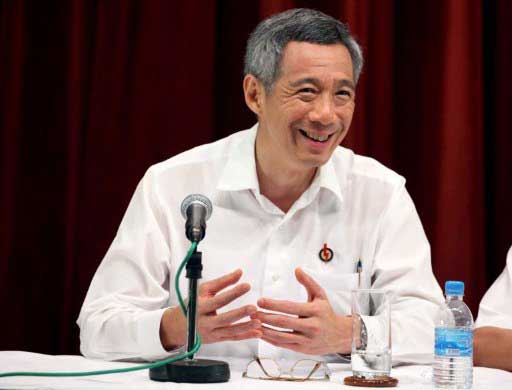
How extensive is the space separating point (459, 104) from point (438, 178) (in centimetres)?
29

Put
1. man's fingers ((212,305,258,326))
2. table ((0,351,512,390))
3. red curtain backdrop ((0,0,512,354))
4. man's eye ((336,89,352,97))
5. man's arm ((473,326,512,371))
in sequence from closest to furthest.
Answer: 1. table ((0,351,512,390))
2. man's fingers ((212,305,258,326))
3. man's arm ((473,326,512,371))
4. man's eye ((336,89,352,97))
5. red curtain backdrop ((0,0,512,354))

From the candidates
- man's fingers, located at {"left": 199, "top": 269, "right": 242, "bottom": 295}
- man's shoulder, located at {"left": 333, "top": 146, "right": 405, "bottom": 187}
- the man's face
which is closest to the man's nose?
the man's face

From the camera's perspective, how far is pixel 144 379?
6.45 ft

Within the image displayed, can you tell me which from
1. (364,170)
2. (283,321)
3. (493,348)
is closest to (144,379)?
(283,321)

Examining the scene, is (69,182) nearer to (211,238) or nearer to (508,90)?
(211,238)

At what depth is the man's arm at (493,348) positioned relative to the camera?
2408 millimetres

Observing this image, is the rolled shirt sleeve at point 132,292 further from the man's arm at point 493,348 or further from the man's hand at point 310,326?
the man's arm at point 493,348

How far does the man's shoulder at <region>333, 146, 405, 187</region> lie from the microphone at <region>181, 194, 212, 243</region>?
1.05 meters

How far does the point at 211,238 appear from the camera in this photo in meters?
2.79

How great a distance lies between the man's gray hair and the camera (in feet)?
9.05

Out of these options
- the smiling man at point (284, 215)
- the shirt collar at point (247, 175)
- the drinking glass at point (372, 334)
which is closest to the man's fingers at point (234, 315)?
the drinking glass at point (372, 334)

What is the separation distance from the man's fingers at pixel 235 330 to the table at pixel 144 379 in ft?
0.28

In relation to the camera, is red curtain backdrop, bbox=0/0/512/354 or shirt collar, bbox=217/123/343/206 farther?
red curtain backdrop, bbox=0/0/512/354

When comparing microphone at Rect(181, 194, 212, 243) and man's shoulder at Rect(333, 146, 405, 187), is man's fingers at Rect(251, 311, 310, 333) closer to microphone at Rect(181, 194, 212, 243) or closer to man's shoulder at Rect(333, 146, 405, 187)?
microphone at Rect(181, 194, 212, 243)
